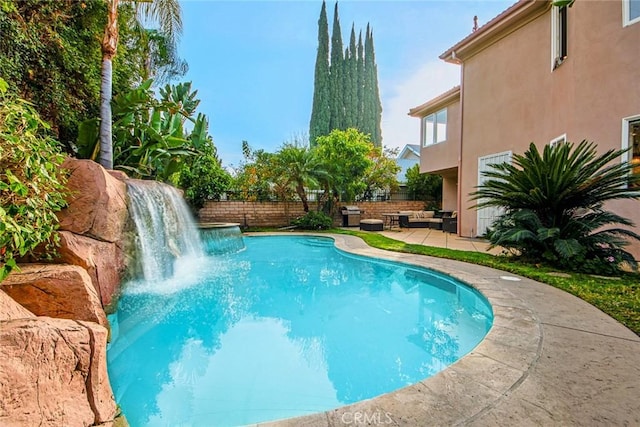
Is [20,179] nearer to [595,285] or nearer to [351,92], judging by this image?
[595,285]

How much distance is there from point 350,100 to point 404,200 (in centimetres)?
2050

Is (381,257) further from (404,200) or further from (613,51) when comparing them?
(404,200)

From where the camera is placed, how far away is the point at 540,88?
888cm

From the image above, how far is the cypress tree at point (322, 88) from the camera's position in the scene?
1334 inches

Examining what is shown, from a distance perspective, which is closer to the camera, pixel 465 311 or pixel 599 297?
pixel 599 297

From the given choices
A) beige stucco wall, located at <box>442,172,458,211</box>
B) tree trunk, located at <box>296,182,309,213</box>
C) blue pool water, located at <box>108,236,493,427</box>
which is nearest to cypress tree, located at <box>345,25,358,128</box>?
beige stucco wall, located at <box>442,172,458,211</box>

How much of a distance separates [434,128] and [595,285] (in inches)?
461

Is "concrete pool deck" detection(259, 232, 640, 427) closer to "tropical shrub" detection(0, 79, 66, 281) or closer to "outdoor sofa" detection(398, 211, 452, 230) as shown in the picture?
"tropical shrub" detection(0, 79, 66, 281)

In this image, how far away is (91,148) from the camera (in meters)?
7.91

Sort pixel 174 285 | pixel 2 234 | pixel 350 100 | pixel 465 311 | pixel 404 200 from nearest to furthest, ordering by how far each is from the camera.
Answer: pixel 2 234
pixel 465 311
pixel 174 285
pixel 404 200
pixel 350 100

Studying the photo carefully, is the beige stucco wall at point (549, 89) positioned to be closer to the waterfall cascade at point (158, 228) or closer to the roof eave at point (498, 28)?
the roof eave at point (498, 28)

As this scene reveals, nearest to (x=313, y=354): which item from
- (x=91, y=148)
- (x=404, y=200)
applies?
(x=91, y=148)

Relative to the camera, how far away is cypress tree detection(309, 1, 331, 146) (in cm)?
3388

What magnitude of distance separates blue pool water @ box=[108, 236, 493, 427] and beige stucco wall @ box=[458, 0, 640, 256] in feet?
17.7
